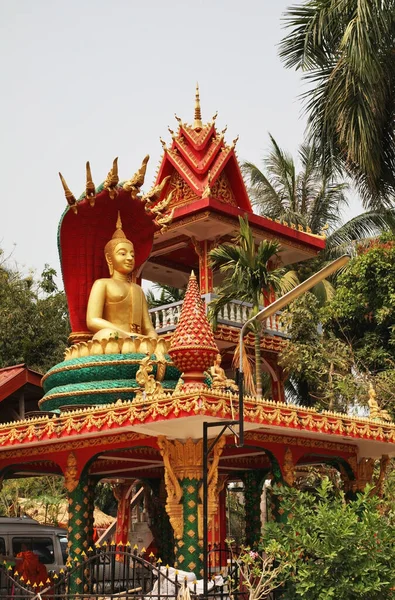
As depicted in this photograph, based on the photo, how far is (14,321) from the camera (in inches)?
1293

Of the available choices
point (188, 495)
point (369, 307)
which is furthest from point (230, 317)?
point (188, 495)

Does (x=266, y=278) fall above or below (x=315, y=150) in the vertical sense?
below

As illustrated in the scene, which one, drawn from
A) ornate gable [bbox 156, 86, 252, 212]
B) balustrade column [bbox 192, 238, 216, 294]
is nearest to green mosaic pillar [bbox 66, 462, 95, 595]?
balustrade column [bbox 192, 238, 216, 294]

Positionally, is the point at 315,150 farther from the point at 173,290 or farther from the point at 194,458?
the point at 173,290

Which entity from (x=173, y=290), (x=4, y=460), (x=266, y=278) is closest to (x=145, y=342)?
(x=4, y=460)

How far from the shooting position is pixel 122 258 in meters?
16.7

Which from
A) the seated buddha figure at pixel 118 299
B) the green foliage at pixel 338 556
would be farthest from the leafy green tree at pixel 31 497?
the green foliage at pixel 338 556

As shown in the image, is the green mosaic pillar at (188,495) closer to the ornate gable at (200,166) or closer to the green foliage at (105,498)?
Answer: the ornate gable at (200,166)

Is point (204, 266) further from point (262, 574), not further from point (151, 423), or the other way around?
point (262, 574)

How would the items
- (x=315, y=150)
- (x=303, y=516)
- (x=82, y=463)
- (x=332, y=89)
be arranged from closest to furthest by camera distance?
(x=303, y=516) < (x=82, y=463) < (x=332, y=89) < (x=315, y=150)

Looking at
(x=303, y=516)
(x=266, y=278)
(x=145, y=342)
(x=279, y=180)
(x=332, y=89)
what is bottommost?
(x=303, y=516)

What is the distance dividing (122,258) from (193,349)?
4.84m

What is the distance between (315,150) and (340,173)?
34.5 inches

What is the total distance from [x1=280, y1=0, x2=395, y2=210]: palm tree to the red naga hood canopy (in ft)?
17.1
